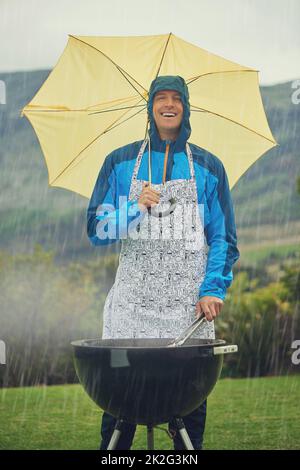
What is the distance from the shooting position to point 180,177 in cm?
332

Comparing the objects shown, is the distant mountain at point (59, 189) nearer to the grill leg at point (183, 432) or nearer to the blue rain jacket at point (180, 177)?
the blue rain jacket at point (180, 177)

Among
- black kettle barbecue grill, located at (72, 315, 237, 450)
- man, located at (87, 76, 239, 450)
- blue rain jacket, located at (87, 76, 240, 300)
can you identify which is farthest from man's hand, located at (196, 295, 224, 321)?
black kettle barbecue grill, located at (72, 315, 237, 450)

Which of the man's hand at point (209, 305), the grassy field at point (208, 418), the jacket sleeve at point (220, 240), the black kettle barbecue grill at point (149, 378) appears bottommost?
the grassy field at point (208, 418)

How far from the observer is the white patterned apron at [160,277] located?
125 inches

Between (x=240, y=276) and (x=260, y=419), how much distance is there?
256 centimetres

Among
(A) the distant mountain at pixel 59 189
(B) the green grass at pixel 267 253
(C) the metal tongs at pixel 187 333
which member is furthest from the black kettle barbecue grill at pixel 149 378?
(A) the distant mountain at pixel 59 189

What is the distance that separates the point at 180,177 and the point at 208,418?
7.63ft

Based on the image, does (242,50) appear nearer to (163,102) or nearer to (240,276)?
(240,276)

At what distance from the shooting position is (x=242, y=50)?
780 cm

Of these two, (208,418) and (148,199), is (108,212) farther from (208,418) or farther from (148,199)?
(208,418)

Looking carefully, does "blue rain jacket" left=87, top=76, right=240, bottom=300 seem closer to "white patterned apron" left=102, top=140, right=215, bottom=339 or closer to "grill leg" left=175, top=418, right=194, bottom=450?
"white patterned apron" left=102, top=140, right=215, bottom=339

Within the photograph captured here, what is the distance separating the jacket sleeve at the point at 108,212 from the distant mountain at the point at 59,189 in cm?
449

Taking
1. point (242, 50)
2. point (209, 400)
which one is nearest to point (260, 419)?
point (209, 400)

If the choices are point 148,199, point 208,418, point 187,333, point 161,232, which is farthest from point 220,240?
point 208,418
